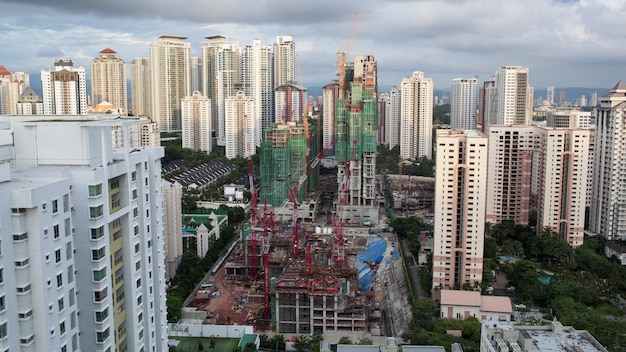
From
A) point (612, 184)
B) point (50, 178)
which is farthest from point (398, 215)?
point (50, 178)

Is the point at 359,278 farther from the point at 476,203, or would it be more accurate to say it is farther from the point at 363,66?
the point at 363,66

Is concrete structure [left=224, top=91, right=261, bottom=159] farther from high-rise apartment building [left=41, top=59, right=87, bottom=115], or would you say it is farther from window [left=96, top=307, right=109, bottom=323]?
window [left=96, top=307, right=109, bottom=323]

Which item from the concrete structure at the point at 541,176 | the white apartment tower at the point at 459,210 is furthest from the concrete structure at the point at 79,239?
the concrete structure at the point at 541,176

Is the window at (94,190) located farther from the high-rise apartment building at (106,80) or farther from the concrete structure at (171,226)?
the high-rise apartment building at (106,80)

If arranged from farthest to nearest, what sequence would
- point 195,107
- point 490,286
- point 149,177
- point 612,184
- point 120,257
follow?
1. point 195,107
2. point 612,184
3. point 490,286
4. point 149,177
5. point 120,257

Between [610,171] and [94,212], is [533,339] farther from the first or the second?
[610,171]

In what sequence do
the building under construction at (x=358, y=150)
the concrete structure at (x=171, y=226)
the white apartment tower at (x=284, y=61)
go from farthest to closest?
1. the white apartment tower at (x=284, y=61)
2. the building under construction at (x=358, y=150)
3. the concrete structure at (x=171, y=226)

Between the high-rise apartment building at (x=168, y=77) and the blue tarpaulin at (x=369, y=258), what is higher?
the high-rise apartment building at (x=168, y=77)
